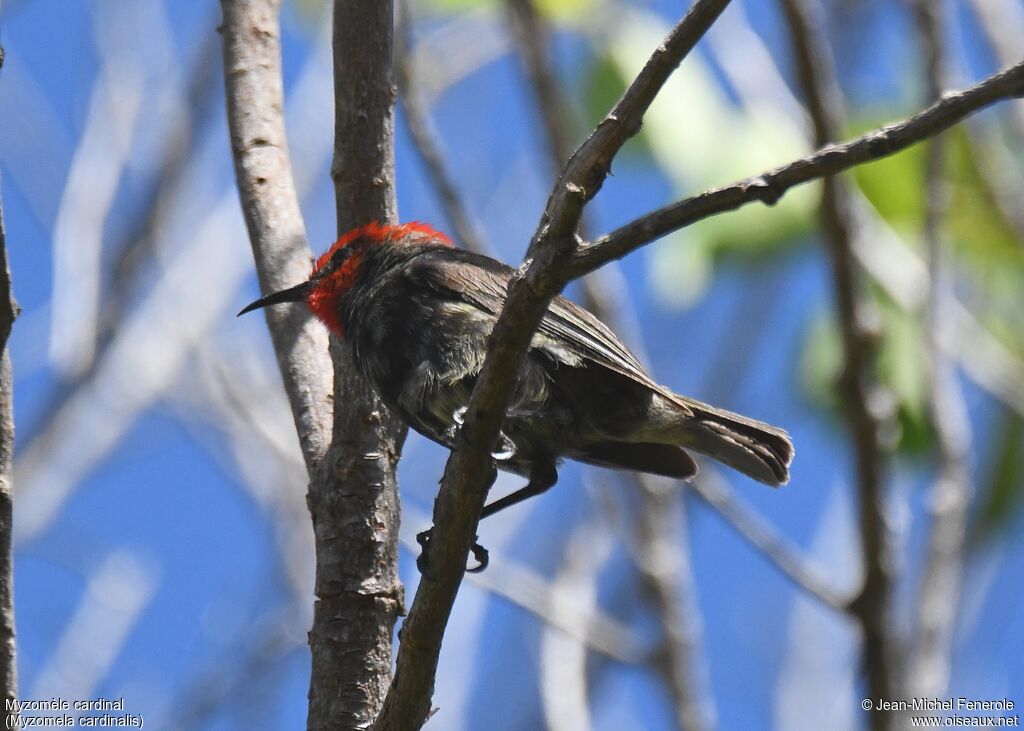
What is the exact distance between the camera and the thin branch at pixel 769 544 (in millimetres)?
4719

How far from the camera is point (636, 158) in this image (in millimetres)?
6102

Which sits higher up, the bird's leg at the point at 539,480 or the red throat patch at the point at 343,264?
the red throat patch at the point at 343,264

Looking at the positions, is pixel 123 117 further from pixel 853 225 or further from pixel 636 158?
pixel 853 225

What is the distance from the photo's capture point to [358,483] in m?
3.73

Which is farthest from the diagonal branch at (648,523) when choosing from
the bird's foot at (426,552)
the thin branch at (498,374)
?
the thin branch at (498,374)

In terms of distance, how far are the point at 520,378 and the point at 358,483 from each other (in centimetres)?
67

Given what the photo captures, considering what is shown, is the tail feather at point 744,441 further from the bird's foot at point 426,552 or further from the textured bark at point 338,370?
the textured bark at point 338,370

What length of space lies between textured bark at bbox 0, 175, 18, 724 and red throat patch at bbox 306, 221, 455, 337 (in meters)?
1.55

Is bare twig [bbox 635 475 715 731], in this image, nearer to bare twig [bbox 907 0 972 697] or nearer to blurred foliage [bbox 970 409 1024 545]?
bare twig [bbox 907 0 972 697]

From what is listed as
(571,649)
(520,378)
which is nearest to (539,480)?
(520,378)

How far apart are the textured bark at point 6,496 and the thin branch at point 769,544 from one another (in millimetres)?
2810

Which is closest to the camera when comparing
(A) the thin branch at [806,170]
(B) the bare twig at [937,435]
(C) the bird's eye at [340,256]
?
(A) the thin branch at [806,170]

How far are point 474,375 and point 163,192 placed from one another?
13.5 feet

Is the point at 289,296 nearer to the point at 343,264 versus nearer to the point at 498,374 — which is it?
the point at 343,264
